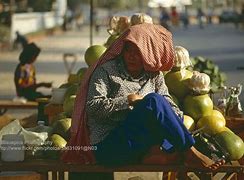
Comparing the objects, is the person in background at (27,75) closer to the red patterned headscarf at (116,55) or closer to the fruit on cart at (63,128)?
the fruit on cart at (63,128)

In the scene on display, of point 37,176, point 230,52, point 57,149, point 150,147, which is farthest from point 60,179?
point 230,52

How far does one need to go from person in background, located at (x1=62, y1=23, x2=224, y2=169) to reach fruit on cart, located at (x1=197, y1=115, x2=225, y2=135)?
608 millimetres

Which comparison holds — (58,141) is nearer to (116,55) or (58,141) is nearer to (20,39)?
(116,55)

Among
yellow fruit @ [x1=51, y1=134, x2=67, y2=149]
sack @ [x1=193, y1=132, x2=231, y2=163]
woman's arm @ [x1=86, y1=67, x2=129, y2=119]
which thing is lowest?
yellow fruit @ [x1=51, y1=134, x2=67, y2=149]

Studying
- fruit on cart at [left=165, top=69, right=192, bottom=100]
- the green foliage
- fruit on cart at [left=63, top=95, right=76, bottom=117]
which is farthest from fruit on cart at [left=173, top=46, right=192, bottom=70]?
fruit on cart at [left=63, top=95, right=76, bottom=117]

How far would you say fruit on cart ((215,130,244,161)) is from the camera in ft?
16.7

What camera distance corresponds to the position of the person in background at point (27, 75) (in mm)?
9844

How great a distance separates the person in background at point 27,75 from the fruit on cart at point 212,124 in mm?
4652

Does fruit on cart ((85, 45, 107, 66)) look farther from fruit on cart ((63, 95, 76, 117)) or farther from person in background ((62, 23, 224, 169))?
person in background ((62, 23, 224, 169))

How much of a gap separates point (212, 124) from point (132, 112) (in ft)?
3.68

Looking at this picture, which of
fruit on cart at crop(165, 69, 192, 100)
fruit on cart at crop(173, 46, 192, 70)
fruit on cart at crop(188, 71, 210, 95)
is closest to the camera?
fruit on cart at crop(188, 71, 210, 95)

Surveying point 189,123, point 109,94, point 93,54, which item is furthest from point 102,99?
point 93,54

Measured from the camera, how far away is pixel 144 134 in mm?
4590

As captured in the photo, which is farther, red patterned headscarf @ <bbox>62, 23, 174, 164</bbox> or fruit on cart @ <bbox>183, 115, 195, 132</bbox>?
fruit on cart @ <bbox>183, 115, 195, 132</bbox>
